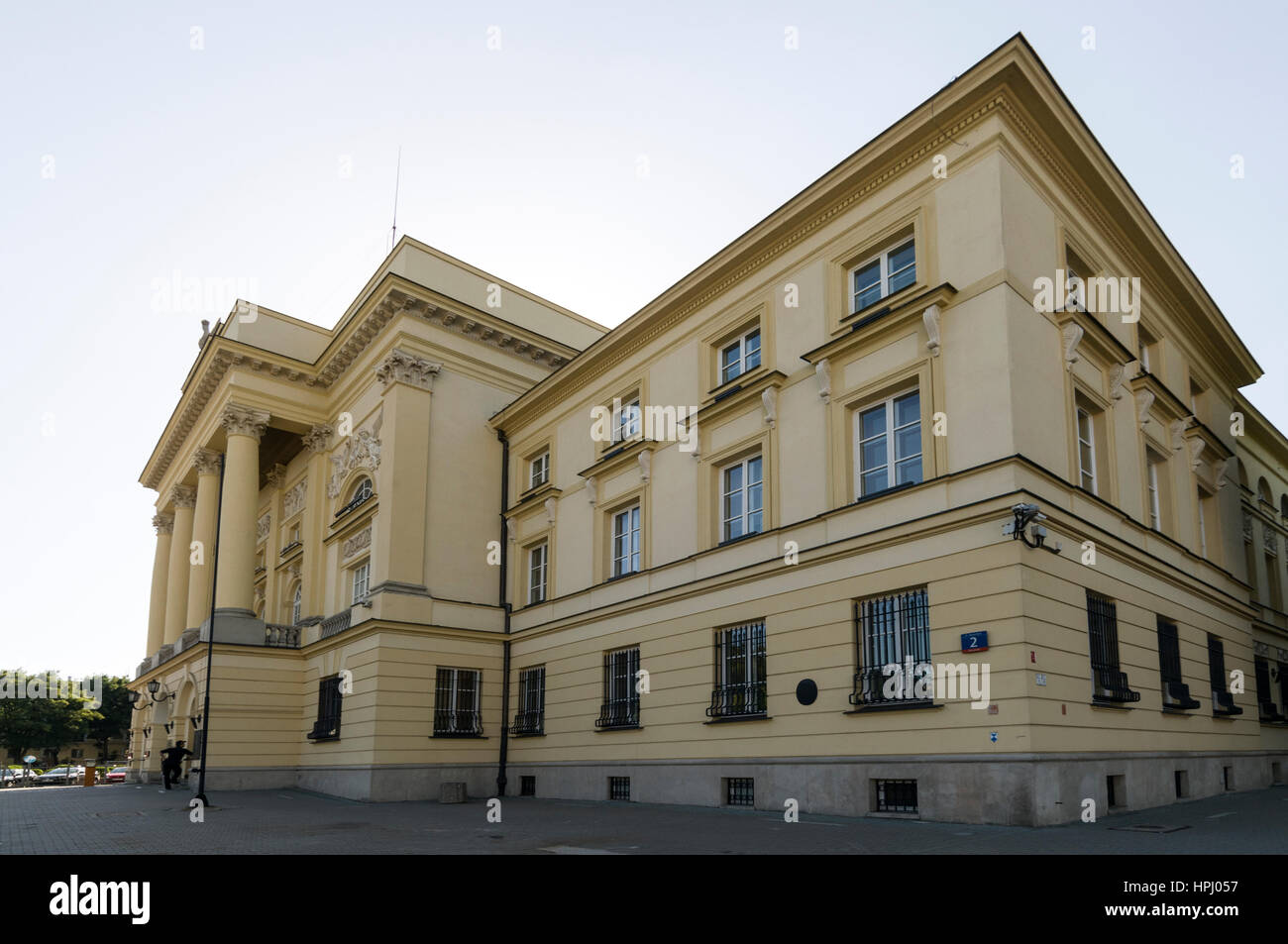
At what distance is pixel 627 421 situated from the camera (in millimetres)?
24516

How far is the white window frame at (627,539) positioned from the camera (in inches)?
923

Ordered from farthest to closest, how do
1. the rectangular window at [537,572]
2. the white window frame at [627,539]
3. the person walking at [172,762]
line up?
the person walking at [172,762], the rectangular window at [537,572], the white window frame at [627,539]

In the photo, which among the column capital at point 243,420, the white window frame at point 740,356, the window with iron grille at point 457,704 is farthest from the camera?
the column capital at point 243,420

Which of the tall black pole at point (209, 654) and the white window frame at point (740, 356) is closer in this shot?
the white window frame at point (740, 356)

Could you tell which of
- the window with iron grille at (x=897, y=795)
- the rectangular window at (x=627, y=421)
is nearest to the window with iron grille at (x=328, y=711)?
the rectangular window at (x=627, y=421)

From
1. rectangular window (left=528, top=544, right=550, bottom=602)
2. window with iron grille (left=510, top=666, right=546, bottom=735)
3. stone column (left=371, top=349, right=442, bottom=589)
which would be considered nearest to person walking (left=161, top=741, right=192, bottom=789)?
stone column (left=371, top=349, right=442, bottom=589)

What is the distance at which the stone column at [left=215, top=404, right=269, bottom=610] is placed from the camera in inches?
1230

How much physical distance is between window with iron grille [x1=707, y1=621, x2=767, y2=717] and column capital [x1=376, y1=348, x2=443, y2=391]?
41.1 ft

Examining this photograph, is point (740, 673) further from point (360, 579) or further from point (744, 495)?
point (360, 579)

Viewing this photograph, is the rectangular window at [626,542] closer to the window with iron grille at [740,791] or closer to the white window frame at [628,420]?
the white window frame at [628,420]

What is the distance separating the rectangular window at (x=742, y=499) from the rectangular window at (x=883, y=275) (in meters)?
4.01

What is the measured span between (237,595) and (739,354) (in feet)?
63.9

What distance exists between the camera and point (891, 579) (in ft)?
52.5

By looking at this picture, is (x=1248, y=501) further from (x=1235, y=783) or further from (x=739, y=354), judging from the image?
(x=739, y=354)
